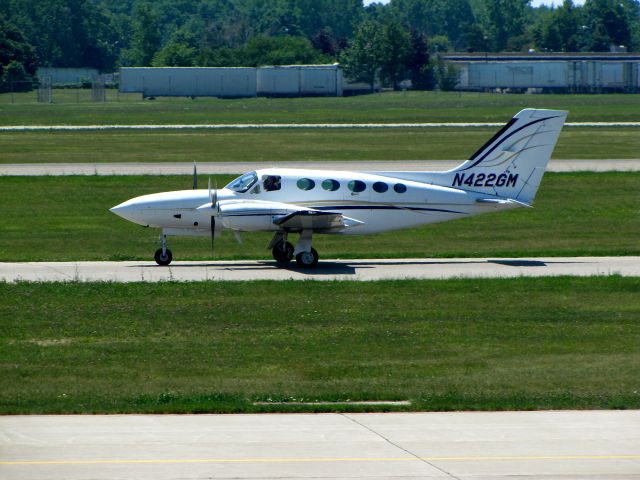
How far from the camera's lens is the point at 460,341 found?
19.7 metres

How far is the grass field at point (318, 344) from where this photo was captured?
15.8 m

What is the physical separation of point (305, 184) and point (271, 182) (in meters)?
0.84

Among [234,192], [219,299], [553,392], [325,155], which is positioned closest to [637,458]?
[553,392]

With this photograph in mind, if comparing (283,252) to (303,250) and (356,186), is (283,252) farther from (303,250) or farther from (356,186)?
(356,186)

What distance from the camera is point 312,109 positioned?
106 metres

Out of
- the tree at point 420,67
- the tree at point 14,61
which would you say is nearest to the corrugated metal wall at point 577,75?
the tree at point 420,67

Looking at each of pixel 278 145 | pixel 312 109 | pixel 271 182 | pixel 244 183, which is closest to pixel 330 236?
pixel 271 182

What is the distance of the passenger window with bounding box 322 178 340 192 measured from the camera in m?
28.1

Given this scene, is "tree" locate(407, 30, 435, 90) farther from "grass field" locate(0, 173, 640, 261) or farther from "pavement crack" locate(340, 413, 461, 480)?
"pavement crack" locate(340, 413, 461, 480)

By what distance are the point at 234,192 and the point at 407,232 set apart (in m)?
9.76

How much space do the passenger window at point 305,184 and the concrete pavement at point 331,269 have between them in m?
1.99

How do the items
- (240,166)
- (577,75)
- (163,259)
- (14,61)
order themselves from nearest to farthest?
(163,259) → (240,166) → (577,75) → (14,61)

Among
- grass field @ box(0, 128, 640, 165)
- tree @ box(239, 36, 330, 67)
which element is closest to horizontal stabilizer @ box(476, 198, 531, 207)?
grass field @ box(0, 128, 640, 165)

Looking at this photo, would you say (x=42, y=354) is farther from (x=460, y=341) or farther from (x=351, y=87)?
(x=351, y=87)
